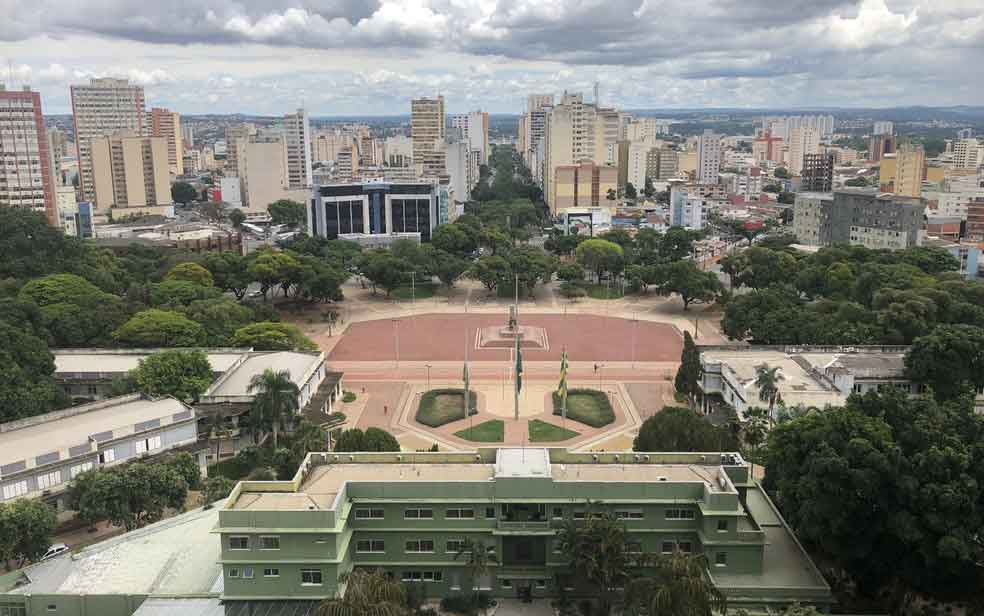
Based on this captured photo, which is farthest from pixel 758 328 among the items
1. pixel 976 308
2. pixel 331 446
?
pixel 331 446

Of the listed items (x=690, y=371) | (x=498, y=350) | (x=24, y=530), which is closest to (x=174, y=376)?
(x=24, y=530)

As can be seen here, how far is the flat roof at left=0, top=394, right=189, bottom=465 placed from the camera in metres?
37.6

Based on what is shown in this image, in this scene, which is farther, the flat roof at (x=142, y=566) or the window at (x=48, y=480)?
the window at (x=48, y=480)

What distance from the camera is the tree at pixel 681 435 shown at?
37062 millimetres

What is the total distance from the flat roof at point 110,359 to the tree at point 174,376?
3583mm

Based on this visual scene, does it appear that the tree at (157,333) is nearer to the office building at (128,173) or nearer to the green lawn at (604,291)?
the green lawn at (604,291)

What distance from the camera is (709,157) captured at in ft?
630

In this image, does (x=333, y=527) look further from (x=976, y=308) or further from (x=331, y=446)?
(x=976, y=308)

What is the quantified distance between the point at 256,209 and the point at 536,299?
7948 cm

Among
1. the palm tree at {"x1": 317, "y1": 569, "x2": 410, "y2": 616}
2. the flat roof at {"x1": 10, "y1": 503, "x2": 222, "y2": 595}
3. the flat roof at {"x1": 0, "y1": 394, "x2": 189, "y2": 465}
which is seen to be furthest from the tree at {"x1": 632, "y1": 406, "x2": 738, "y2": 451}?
the flat roof at {"x1": 0, "y1": 394, "x2": 189, "y2": 465}

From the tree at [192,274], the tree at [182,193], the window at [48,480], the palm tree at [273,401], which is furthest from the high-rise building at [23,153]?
the tree at [182,193]

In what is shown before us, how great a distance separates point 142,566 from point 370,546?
27.8ft

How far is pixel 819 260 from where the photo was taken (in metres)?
78.6

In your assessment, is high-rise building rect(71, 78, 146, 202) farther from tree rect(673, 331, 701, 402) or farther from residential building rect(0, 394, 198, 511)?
tree rect(673, 331, 701, 402)
